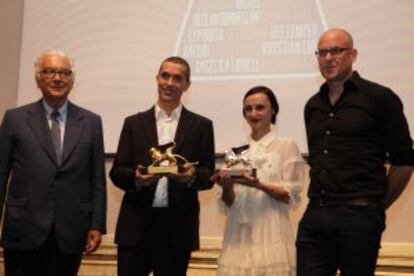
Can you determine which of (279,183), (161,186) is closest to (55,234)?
(161,186)

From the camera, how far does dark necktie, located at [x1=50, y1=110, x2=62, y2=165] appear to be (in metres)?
3.05

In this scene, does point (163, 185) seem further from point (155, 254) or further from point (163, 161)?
point (155, 254)

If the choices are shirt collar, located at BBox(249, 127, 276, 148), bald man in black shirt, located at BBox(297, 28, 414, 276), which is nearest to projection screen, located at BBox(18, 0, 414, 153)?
shirt collar, located at BBox(249, 127, 276, 148)

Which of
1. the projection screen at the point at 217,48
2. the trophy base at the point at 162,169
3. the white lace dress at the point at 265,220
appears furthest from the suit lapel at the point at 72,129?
the projection screen at the point at 217,48

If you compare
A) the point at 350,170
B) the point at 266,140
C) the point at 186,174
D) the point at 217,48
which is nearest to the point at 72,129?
the point at 186,174

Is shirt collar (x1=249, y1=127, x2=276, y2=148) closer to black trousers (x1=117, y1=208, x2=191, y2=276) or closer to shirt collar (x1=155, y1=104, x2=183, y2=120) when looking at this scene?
shirt collar (x1=155, y1=104, x2=183, y2=120)

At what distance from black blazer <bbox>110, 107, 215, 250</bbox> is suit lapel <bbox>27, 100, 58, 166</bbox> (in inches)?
12.8

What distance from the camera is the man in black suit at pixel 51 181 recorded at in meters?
2.94

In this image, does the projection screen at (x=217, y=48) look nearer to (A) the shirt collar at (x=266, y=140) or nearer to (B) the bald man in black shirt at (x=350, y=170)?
(A) the shirt collar at (x=266, y=140)

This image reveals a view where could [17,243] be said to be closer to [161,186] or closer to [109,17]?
[161,186]

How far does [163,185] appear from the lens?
10.2ft

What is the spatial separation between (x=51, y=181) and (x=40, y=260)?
1.22ft

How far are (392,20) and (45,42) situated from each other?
8.96 ft

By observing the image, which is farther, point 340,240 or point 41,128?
point 41,128
